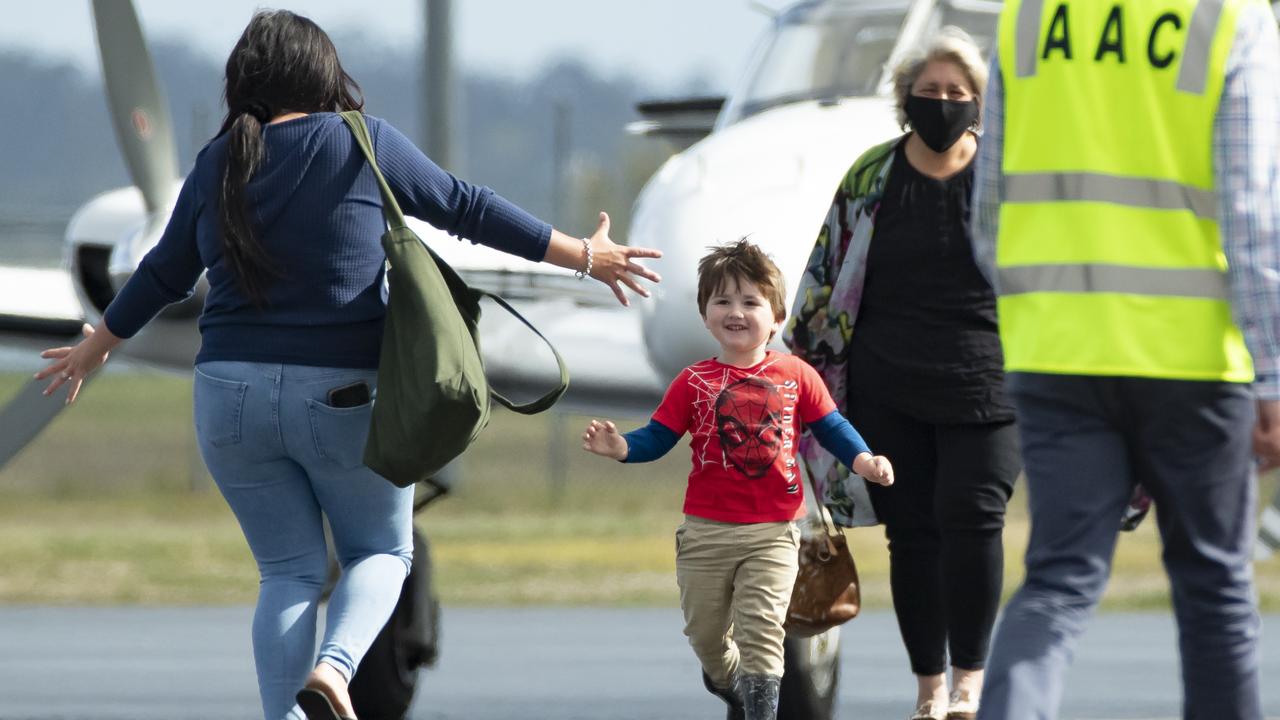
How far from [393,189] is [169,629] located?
6.49 m

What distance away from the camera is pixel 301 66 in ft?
15.3

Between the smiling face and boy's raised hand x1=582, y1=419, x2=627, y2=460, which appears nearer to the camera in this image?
boy's raised hand x1=582, y1=419, x2=627, y2=460

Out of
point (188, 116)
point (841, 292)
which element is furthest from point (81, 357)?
point (188, 116)

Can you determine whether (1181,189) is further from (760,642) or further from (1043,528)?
(760,642)

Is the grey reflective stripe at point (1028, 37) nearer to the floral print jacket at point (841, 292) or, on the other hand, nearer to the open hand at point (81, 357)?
the floral print jacket at point (841, 292)

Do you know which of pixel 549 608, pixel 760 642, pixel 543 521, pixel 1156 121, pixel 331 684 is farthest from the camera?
pixel 543 521

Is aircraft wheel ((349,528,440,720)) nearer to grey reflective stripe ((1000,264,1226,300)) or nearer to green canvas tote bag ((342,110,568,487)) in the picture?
green canvas tote bag ((342,110,568,487))

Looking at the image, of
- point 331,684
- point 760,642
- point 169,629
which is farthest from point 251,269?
point 169,629

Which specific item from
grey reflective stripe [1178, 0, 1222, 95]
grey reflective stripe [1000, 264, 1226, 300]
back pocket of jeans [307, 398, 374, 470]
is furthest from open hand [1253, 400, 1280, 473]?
back pocket of jeans [307, 398, 374, 470]

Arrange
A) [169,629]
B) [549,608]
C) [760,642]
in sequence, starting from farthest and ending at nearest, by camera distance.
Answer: [549,608] → [169,629] → [760,642]

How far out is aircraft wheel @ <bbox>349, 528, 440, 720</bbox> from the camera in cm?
707

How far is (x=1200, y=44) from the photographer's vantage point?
3.83 m

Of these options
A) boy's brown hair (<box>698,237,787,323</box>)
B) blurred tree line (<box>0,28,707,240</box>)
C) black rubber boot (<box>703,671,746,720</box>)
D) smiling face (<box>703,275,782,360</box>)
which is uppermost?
boy's brown hair (<box>698,237,787,323</box>)

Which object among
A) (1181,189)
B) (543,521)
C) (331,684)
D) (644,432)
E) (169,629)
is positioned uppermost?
(1181,189)
